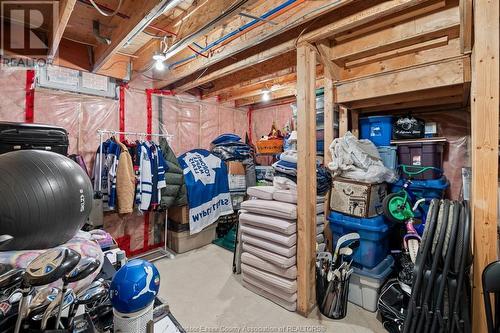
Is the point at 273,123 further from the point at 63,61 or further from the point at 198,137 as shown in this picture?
the point at 63,61

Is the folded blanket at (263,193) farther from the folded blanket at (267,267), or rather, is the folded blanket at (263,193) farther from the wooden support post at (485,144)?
the wooden support post at (485,144)

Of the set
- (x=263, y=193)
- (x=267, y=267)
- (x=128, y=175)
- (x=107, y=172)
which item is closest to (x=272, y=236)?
(x=267, y=267)

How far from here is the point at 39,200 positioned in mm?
903

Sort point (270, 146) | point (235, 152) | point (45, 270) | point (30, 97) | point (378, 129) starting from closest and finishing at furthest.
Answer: point (45, 270)
point (30, 97)
point (378, 129)
point (270, 146)
point (235, 152)

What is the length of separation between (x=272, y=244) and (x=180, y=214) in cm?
185

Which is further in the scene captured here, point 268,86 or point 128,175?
point 268,86

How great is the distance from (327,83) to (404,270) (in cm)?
199

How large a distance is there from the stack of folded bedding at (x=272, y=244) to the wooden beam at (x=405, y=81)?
3.99 feet

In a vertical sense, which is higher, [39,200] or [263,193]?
[39,200]

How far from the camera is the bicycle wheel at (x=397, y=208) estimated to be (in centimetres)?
236

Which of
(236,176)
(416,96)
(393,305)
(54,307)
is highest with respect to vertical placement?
(416,96)

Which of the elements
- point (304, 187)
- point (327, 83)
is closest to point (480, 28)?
point (327, 83)

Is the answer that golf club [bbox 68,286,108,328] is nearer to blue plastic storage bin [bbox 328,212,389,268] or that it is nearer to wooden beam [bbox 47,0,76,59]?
wooden beam [bbox 47,0,76,59]

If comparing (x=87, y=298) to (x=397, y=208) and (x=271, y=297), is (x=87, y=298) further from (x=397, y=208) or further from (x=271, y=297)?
(x=397, y=208)
